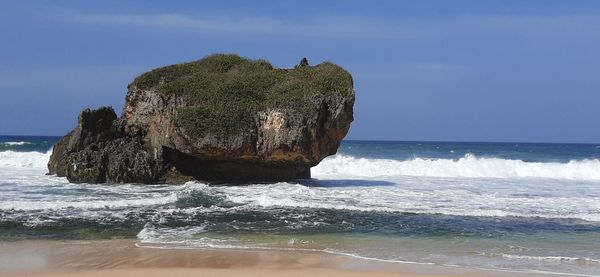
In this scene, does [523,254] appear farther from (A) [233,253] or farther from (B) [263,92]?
(B) [263,92]

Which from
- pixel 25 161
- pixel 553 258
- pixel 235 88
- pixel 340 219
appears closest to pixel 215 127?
pixel 235 88

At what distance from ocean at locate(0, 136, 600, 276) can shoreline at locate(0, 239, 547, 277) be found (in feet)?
1.54

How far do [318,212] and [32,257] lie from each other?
288 inches

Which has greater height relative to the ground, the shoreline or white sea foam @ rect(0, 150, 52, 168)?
white sea foam @ rect(0, 150, 52, 168)

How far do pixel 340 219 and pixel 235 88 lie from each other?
32.4 feet

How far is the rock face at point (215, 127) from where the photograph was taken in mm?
21484

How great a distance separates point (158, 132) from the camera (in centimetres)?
2306

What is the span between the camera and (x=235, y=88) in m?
23.0

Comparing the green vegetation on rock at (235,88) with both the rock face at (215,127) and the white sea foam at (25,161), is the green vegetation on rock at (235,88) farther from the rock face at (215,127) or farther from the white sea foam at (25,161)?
the white sea foam at (25,161)

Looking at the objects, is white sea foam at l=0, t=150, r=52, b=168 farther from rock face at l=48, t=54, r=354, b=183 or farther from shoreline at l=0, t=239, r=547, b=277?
shoreline at l=0, t=239, r=547, b=277

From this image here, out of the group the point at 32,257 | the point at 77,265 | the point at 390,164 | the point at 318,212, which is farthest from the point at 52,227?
the point at 390,164

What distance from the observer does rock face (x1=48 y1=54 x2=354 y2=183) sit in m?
21.5

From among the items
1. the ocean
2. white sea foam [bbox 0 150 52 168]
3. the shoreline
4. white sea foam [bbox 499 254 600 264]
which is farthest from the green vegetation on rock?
white sea foam [bbox 0 150 52 168]

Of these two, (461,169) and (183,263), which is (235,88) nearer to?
(183,263)
